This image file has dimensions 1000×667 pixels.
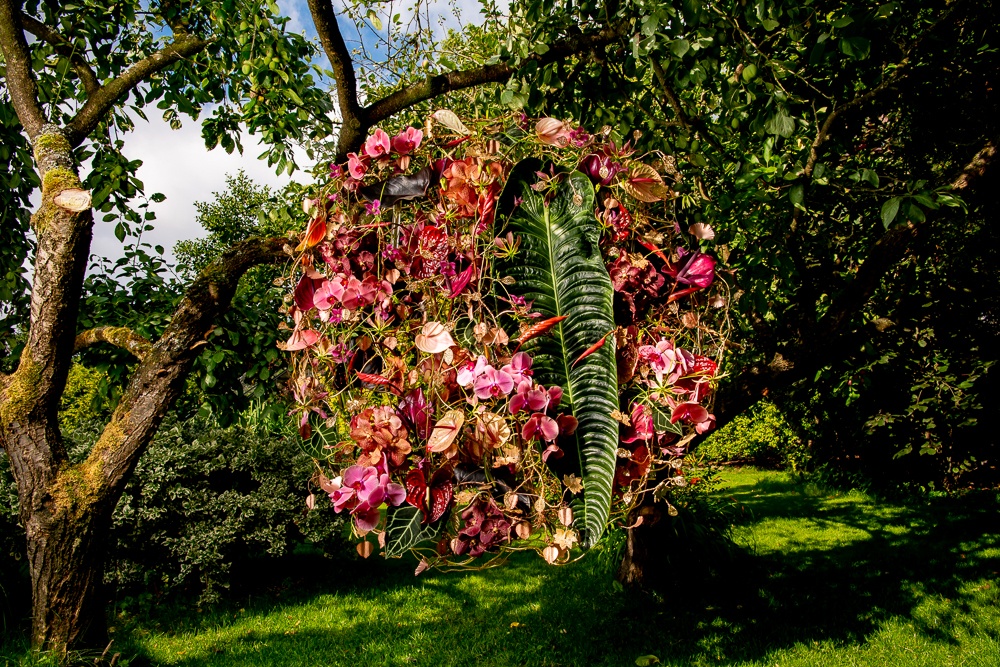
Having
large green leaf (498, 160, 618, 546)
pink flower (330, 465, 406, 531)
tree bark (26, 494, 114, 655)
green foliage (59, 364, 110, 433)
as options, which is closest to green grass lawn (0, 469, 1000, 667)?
tree bark (26, 494, 114, 655)

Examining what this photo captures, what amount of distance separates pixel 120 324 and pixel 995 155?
5365 millimetres

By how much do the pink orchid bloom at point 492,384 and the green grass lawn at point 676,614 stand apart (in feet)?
12.0

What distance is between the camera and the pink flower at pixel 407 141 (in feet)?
4.73

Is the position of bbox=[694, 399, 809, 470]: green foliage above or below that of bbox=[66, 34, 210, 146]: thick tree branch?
below

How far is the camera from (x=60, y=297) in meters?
3.33

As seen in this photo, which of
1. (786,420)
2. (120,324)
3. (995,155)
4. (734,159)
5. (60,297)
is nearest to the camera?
(734,159)

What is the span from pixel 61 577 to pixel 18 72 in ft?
9.00

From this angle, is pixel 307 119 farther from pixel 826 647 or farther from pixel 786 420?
pixel 786 420

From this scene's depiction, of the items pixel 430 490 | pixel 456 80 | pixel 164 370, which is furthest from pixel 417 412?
pixel 164 370

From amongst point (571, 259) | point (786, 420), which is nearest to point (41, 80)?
point (571, 259)

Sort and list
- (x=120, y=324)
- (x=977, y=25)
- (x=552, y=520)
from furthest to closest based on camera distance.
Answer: (x=120, y=324) → (x=977, y=25) → (x=552, y=520)

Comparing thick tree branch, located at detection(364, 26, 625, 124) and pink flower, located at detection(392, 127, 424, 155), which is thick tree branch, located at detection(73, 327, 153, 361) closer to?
thick tree branch, located at detection(364, 26, 625, 124)

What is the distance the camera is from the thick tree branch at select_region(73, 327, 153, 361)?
3.56m

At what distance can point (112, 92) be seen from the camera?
163 inches
